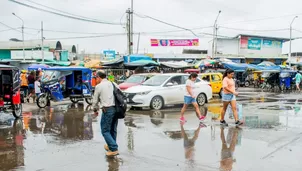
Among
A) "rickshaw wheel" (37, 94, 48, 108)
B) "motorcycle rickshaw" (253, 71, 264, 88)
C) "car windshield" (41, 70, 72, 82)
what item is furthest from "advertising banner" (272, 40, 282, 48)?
"rickshaw wheel" (37, 94, 48, 108)

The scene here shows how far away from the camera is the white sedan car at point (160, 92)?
14.3 meters

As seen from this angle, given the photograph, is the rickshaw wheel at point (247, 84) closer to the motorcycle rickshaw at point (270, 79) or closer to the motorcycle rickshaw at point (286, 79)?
the motorcycle rickshaw at point (270, 79)

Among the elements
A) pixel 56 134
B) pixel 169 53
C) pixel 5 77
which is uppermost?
pixel 169 53

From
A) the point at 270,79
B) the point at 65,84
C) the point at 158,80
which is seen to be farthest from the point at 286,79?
the point at 65,84

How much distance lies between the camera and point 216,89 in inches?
843

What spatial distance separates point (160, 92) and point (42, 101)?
555cm

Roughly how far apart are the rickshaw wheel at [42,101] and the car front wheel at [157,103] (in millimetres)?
5131

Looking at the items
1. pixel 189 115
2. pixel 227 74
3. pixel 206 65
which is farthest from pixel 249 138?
pixel 206 65

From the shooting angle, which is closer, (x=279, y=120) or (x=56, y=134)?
(x=56, y=134)

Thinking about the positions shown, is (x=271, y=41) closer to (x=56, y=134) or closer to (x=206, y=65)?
(x=206, y=65)

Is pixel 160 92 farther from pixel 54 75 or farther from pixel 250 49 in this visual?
pixel 250 49

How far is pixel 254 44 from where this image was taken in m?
54.2

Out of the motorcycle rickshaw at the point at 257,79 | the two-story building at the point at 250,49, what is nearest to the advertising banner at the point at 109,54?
the two-story building at the point at 250,49

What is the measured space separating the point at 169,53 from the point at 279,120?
37327 mm
